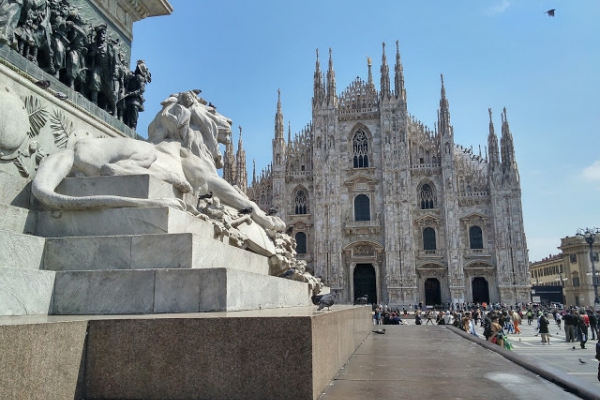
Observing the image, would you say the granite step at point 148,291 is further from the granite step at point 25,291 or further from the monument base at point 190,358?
the monument base at point 190,358

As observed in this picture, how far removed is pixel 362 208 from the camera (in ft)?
111

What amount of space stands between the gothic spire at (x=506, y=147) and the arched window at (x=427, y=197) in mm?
5016

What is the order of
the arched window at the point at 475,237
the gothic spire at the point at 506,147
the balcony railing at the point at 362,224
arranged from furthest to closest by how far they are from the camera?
the balcony railing at the point at 362,224
the gothic spire at the point at 506,147
the arched window at the point at 475,237

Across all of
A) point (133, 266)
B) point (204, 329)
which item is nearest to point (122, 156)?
point (133, 266)

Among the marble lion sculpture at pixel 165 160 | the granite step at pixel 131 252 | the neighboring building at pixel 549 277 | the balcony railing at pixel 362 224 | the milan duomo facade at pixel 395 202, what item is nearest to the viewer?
the granite step at pixel 131 252

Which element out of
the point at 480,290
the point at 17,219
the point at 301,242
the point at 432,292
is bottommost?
the point at 432,292

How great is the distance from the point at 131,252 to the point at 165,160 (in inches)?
56.5

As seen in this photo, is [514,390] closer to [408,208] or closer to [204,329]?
[204,329]

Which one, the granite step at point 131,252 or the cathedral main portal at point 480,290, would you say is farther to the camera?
the cathedral main portal at point 480,290

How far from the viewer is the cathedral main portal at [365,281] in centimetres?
3291

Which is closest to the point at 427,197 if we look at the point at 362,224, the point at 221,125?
the point at 362,224

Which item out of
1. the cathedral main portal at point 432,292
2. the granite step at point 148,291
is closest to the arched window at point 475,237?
the cathedral main portal at point 432,292

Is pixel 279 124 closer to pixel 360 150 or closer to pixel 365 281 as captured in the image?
pixel 360 150

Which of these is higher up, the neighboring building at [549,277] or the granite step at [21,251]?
the neighboring building at [549,277]
